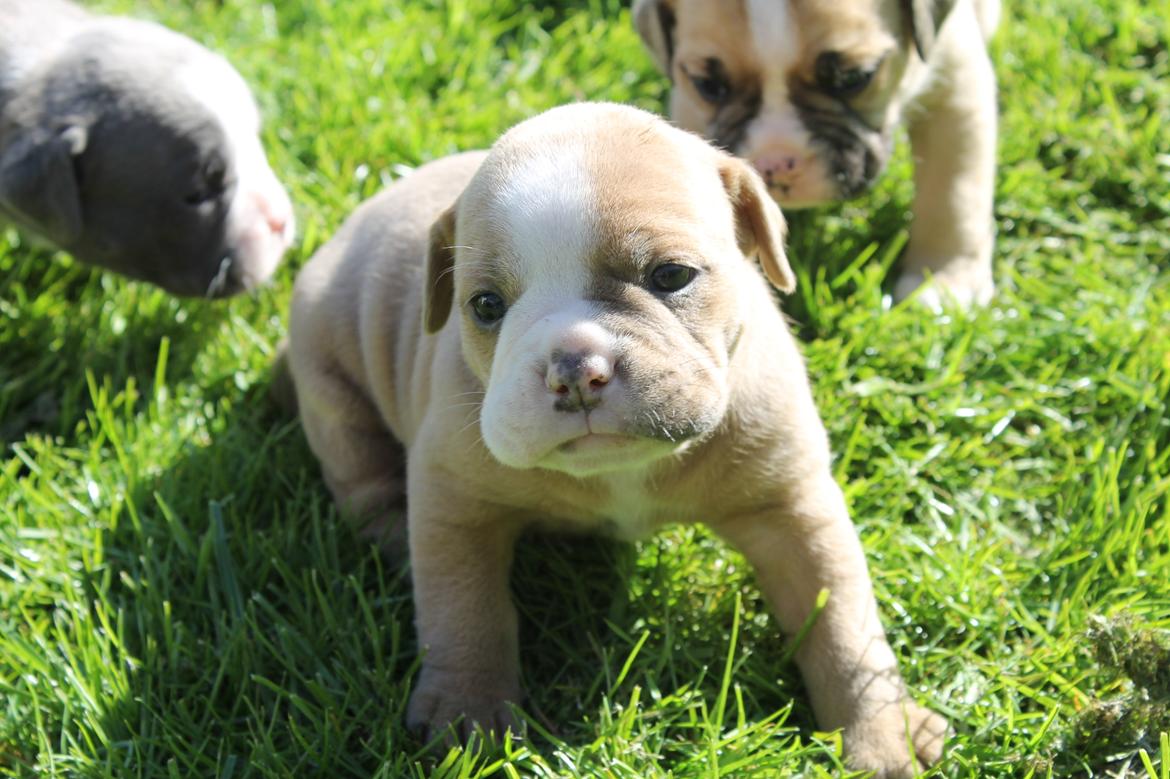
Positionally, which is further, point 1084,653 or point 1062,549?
point 1062,549

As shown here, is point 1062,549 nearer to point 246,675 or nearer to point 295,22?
point 246,675

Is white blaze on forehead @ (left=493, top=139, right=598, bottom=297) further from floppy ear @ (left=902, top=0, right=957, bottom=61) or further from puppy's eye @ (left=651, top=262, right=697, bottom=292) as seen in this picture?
floppy ear @ (left=902, top=0, right=957, bottom=61)

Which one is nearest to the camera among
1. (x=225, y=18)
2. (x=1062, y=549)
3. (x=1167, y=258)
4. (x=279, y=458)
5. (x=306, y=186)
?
(x=1062, y=549)

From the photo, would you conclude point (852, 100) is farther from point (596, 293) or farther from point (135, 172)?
point (135, 172)

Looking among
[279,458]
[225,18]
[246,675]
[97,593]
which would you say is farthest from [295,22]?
[246,675]

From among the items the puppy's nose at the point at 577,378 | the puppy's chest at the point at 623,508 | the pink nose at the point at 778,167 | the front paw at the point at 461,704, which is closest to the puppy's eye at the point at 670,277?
the puppy's nose at the point at 577,378

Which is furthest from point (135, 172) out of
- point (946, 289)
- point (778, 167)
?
point (946, 289)
